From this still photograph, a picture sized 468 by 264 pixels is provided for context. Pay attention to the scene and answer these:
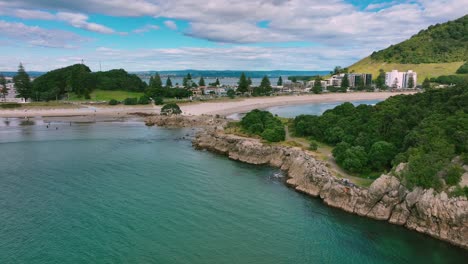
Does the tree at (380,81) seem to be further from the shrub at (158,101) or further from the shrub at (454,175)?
the shrub at (454,175)

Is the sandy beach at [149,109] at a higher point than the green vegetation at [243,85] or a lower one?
lower

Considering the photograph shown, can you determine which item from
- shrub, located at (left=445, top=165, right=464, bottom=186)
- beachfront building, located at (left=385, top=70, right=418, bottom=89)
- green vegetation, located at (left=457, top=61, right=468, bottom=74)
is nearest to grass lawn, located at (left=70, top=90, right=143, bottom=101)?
shrub, located at (left=445, top=165, right=464, bottom=186)

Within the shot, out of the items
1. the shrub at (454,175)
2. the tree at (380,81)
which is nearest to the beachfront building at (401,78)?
the tree at (380,81)

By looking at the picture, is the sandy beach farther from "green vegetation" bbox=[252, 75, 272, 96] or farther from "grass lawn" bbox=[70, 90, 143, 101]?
"grass lawn" bbox=[70, 90, 143, 101]

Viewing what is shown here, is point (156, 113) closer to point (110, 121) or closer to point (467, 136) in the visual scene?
point (110, 121)

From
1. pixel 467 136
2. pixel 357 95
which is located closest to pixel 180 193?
pixel 467 136

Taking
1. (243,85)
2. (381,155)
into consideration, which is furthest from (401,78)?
(381,155)
